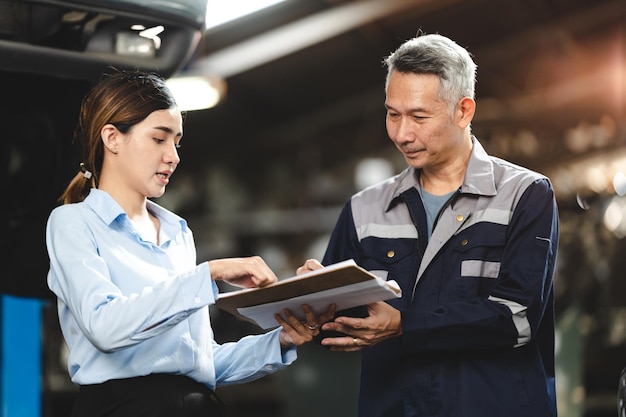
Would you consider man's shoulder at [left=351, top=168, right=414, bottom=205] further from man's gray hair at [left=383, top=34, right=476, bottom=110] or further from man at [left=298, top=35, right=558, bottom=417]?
man's gray hair at [left=383, top=34, right=476, bottom=110]

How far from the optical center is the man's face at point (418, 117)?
2092 millimetres

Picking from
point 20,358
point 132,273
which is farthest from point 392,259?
point 20,358

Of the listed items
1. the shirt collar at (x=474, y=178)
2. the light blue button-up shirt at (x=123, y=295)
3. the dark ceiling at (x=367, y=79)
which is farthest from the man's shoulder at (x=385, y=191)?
the dark ceiling at (x=367, y=79)

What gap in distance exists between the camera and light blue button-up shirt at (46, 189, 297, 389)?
5.12ft

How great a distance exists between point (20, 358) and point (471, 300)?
2.09 metres

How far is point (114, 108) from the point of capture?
5.73 ft

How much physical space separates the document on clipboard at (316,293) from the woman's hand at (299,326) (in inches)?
0.6

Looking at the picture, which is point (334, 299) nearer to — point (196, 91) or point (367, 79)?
point (196, 91)

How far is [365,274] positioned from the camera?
1.66 meters

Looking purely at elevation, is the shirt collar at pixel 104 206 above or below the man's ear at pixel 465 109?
below

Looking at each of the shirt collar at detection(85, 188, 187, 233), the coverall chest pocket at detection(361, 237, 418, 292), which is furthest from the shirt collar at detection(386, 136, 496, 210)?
the shirt collar at detection(85, 188, 187, 233)

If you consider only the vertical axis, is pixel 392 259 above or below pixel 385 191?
below

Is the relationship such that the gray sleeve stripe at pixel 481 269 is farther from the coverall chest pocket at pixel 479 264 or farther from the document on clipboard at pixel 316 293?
the document on clipboard at pixel 316 293

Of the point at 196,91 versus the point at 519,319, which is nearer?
the point at 519,319
